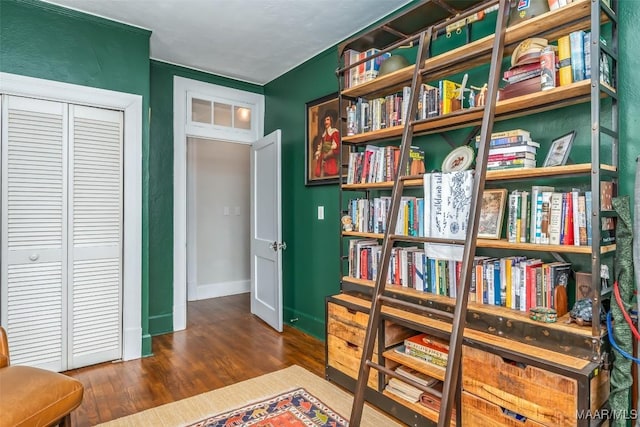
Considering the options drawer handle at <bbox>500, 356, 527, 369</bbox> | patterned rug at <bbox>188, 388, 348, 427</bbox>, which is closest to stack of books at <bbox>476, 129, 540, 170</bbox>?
drawer handle at <bbox>500, 356, 527, 369</bbox>

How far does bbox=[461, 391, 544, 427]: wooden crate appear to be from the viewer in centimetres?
155

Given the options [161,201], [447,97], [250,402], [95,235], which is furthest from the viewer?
[161,201]

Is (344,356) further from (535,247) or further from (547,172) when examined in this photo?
(547,172)

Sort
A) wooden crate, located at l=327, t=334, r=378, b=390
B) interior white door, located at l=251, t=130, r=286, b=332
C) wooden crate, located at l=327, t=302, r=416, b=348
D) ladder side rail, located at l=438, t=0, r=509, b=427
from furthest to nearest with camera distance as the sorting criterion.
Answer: interior white door, located at l=251, t=130, r=286, b=332 < wooden crate, located at l=327, t=334, r=378, b=390 < wooden crate, located at l=327, t=302, r=416, b=348 < ladder side rail, located at l=438, t=0, r=509, b=427

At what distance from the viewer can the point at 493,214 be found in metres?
1.95

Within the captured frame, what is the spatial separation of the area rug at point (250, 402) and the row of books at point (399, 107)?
5.70 feet

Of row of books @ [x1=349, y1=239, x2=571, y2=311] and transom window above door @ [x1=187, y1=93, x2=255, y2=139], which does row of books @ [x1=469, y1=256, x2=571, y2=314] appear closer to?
row of books @ [x1=349, y1=239, x2=571, y2=311]

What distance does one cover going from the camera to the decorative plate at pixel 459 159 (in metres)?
2.12

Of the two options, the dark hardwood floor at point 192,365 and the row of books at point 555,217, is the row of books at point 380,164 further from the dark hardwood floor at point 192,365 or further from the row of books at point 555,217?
the dark hardwood floor at point 192,365

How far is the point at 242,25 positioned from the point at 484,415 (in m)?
3.07

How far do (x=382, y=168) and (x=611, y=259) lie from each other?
1339mm

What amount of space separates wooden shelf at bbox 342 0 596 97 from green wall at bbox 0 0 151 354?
197cm

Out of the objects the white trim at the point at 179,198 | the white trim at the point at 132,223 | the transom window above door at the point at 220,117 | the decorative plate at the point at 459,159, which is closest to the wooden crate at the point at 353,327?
the decorative plate at the point at 459,159

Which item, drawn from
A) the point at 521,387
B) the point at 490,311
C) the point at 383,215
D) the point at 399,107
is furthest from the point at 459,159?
the point at 521,387
